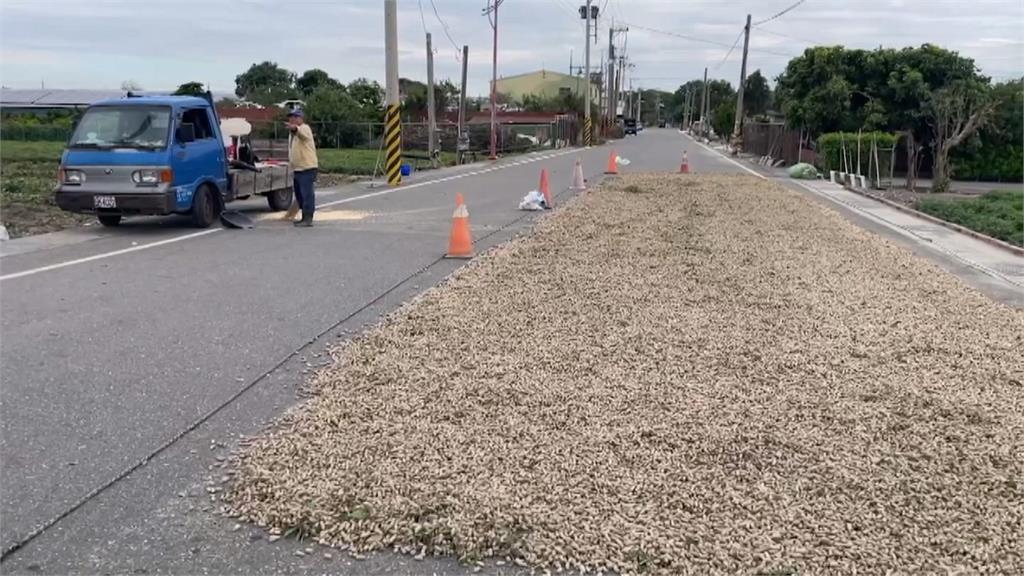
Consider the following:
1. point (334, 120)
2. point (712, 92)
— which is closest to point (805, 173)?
point (334, 120)

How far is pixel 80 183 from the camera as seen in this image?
1297 cm

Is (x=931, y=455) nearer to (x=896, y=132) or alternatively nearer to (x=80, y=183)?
(x=80, y=183)

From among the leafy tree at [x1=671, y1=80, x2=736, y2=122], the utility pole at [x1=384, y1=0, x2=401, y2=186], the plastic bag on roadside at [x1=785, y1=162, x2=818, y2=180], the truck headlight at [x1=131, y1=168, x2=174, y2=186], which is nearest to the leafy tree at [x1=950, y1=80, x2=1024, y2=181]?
the plastic bag on roadside at [x1=785, y1=162, x2=818, y2=180]

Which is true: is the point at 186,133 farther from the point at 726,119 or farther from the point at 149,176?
the point at 726,119

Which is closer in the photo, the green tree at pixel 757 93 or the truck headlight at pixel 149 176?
the truck headlight at pixel 149 176

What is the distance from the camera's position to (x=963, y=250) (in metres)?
13.0

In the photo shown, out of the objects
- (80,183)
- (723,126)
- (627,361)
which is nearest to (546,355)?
(627,361)

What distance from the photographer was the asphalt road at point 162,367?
374cm

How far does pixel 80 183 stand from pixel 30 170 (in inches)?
650

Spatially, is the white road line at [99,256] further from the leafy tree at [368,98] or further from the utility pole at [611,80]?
the utility pole at [611,80]

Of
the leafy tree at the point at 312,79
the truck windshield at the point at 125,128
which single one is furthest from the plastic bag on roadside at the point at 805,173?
the leafy tree at the point at 312,79

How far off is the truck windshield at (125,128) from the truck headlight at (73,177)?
0.43 metres

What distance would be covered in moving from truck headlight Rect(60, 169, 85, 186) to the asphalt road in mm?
774

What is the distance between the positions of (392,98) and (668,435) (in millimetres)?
21474
